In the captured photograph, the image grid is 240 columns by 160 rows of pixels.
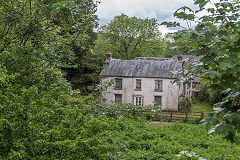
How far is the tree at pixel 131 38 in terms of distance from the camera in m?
43.8

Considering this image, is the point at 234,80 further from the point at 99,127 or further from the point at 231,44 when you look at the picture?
the point at 99,127

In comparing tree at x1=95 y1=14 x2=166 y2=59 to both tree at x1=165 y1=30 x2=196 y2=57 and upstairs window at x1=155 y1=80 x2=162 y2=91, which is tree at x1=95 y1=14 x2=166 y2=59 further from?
tree at x1=165 y1=30 x2=196 y2=57

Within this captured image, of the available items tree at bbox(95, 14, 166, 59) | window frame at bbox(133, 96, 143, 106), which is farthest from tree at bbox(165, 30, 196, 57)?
tree at bbox(95, 14, 166, 59)

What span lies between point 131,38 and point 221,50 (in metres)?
42.9

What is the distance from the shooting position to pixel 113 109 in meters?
8.02

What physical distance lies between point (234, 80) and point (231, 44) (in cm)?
50

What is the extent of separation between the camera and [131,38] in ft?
147

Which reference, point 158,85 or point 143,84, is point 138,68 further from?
point 158,85

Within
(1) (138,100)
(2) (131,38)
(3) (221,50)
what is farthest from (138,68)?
(3) (221,50)

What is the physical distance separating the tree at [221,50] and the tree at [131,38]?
4143 cm

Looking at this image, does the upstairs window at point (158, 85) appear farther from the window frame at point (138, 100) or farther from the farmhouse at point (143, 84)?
the window frame at point (138, 100)

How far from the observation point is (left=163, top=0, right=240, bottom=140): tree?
8.70ft

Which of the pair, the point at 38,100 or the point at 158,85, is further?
the point at 158,85

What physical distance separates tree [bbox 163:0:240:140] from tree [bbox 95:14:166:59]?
4143cm
